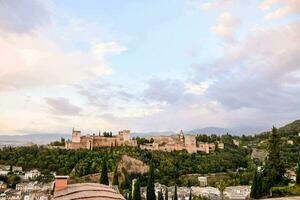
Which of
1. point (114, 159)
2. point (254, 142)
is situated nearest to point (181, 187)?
point (114, 159)

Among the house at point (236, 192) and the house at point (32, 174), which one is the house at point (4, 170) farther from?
the house at point (236, 192)

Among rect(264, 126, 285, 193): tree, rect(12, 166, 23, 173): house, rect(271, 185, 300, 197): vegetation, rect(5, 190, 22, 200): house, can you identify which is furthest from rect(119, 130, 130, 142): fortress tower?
rect(271, 185, 300, 197): vegetation

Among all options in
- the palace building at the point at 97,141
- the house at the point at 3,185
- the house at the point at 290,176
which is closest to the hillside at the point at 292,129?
the palace building at the point at 97,141

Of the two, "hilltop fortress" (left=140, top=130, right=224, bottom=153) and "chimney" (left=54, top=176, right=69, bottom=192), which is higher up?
"hilltop fortress" (left=140, top=130, right=224, bottom=153)

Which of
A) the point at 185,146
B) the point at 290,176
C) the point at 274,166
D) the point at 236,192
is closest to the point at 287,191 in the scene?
the point at 274,166

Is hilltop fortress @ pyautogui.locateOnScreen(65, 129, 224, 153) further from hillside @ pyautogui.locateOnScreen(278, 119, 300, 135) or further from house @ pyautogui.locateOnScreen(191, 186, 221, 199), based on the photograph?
hillside @ pyautogui.locateOnScreen(278, 119, 300, 135)

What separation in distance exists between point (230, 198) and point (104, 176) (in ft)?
62.5

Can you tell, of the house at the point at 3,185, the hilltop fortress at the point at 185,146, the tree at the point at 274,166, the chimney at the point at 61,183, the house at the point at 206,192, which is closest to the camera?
the chimney at the point at 61,183

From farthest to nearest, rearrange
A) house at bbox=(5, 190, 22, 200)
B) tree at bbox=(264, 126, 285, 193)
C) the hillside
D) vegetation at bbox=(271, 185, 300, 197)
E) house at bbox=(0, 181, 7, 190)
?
the hillside
house at bbox=(0, 181, 7, 190)
house at bbox=(5, 190, 22, 200)
tree at bbox=(264, 126, 285, 193)
vegetation at bbox=(271, 185, 300, 197)

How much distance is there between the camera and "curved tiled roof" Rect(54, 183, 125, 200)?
8.52 meters

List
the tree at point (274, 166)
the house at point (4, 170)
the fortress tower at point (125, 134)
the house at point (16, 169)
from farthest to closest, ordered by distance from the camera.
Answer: the fortress tower at point (125, 134) < the house at point (16, 169) < the house at point (4, 170) < the tree at point (274, 166)

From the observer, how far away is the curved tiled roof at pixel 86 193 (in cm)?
852

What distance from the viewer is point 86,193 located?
8.66 meters

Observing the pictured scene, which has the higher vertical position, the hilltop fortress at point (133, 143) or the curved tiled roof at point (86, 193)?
the hilltop fortress at point (133, 143)
